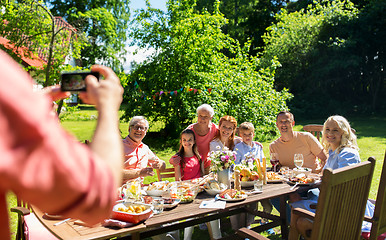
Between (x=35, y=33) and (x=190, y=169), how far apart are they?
644 cm

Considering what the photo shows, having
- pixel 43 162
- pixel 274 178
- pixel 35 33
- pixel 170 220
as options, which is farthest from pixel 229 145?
pixel 35 33

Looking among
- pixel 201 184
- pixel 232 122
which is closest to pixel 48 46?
Result: pixel 232 122

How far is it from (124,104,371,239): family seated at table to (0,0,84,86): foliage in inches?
200

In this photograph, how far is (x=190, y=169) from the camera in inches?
181

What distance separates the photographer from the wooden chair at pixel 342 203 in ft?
8.26

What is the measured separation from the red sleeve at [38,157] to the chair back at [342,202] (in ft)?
7.12

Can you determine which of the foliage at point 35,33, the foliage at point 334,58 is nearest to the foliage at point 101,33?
the foliage at point 334,58

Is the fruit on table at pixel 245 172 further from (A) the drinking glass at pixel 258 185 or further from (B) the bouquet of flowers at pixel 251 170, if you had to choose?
(A) the drinking glass at pixel 258 185

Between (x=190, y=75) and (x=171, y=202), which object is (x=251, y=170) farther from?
(x=190, y=75)

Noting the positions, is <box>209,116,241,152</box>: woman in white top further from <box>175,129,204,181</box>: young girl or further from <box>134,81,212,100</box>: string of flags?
<box>134,81,212,100</box>: string of flags

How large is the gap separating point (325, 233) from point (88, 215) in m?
2.36

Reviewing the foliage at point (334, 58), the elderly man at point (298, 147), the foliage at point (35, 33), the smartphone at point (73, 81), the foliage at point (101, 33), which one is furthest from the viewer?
the foliage at point (101, 33)

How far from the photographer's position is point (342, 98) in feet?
63.8

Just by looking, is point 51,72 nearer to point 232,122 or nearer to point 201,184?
point 232,122
